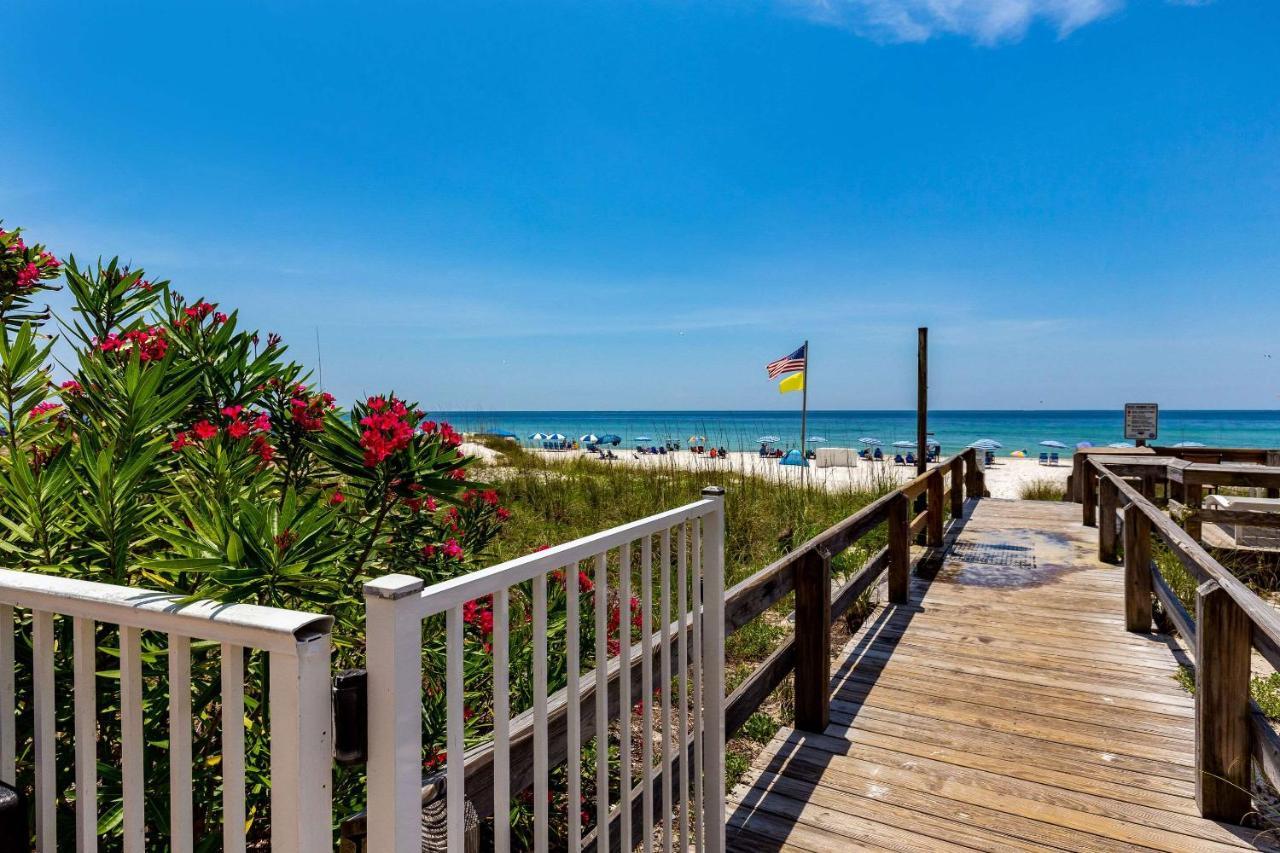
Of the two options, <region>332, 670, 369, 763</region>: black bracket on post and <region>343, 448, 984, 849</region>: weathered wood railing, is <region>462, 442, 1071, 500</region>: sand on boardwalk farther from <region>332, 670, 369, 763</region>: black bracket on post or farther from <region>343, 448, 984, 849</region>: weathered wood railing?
<region>332, 670, 369, 763</region>: black bracket on post

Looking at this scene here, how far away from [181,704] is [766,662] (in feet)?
7.46

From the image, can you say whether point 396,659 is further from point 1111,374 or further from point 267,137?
point 1111,374

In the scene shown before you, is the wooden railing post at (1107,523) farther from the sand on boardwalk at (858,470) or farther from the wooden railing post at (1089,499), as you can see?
the sand on boardwalk at (858,470)

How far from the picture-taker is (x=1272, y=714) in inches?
113

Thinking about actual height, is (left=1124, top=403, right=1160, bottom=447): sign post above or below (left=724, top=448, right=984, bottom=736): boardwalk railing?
above

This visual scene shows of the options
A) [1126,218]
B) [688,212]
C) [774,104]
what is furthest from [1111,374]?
[774,104]

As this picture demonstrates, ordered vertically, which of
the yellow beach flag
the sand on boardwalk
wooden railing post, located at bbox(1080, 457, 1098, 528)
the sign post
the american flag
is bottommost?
the sand on boardwalk

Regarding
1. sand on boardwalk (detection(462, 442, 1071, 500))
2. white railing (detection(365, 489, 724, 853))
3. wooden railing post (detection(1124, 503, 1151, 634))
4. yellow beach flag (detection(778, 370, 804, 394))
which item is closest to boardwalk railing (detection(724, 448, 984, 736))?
white railing (detection(365, 489, 724, 853))

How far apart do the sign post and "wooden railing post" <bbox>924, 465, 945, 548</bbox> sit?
5742 millimetres

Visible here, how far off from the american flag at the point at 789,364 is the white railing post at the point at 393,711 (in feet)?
36.6

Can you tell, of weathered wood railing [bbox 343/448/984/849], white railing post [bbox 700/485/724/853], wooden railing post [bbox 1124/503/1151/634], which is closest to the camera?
weathered wood railing [bbox 343/448/984/849]

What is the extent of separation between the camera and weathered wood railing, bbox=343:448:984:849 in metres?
1.20

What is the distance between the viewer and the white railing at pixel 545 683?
67cm

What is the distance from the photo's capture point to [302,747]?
0.60 metres
